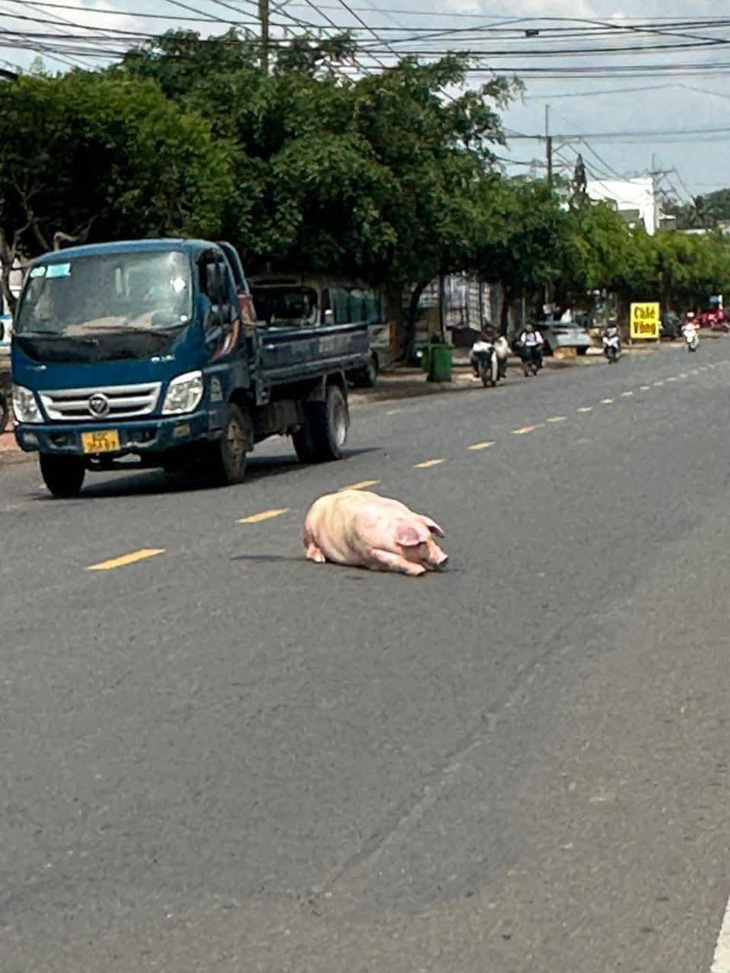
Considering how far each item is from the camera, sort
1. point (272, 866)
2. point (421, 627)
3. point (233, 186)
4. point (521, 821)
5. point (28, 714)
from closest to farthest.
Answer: point (272, 866) → point (521, 821) → point (28, 714) → point (421, 627) → point (233, 186)

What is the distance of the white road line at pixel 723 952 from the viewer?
4.92 m

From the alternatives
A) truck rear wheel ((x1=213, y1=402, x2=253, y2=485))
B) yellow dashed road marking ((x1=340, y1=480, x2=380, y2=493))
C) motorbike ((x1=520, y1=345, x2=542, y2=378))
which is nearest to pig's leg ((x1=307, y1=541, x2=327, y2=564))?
yellow dashed road marking ((x1=340, y1=480, x2=380, y2=493))

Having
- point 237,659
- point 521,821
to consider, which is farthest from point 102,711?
point 521,821

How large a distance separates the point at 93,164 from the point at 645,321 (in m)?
70.4

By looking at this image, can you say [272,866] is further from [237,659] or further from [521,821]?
[237,659]

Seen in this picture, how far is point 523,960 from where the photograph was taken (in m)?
4.99

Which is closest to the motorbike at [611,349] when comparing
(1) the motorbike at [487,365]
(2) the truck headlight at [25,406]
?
(1) the motorbike at [487,365]

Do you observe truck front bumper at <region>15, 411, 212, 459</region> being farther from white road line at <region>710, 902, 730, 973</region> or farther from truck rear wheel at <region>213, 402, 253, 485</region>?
white road line at <region>710, 902, 730, 973</region>

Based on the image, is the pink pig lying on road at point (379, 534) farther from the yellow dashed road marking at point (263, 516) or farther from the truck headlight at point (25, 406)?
the truck headlight at point (25, 406)

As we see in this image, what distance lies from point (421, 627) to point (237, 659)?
4.10ft

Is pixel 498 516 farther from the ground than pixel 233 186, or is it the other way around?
pixel 233 186

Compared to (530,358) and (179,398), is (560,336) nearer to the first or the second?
(530,358)

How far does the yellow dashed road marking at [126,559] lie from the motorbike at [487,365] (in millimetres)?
34441

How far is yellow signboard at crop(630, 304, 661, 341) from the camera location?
334 ft
